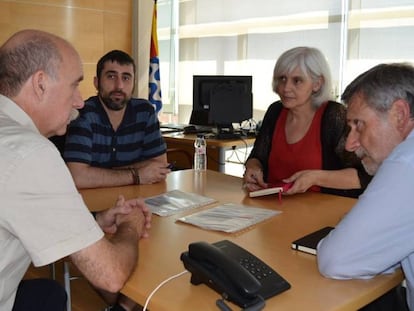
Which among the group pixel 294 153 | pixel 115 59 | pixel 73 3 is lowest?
pixel 294 153

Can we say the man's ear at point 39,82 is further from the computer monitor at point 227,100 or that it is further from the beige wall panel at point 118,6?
the beige wall panel at point 118,6

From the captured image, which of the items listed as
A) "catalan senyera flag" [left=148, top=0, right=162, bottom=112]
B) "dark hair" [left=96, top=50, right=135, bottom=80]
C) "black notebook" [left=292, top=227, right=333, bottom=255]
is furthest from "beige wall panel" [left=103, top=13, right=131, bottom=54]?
"black notebook" [left=292, top=227, right=333, bottom=255]

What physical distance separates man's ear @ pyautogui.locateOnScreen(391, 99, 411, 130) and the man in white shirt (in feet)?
2.63

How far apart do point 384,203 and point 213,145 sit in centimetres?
290

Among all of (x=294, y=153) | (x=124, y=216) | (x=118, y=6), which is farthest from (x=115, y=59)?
(x=118, y=6)

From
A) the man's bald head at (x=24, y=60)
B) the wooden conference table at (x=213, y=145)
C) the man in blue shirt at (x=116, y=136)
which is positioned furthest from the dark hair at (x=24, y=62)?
the wooden conference table at (x=213, y=145)

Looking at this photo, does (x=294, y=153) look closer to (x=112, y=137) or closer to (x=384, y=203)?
(x=112, y=137)

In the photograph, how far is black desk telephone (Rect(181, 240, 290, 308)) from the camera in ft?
3.38

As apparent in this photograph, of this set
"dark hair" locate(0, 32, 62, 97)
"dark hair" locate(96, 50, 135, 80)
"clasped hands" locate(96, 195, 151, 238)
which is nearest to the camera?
"dark hair" locate(0, 32, 62, 97)

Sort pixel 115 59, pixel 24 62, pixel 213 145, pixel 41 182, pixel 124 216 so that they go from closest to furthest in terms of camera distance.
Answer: pixel 41 182
pixel 24 62
pixel 124 216
pixel 115 59
pixel 213 145

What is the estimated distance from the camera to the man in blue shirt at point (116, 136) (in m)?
2.27

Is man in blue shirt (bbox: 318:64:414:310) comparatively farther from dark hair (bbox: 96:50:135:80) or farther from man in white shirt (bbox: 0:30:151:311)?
dark hair (bbox: 96:50:135:80)

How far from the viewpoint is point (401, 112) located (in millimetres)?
1281

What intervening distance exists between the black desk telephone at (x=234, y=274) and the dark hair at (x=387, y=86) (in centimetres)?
55
